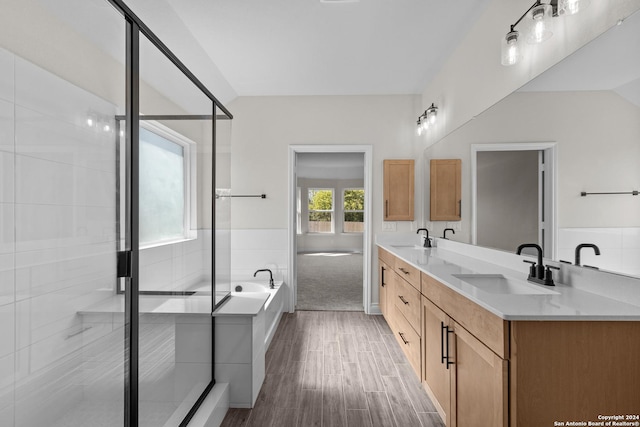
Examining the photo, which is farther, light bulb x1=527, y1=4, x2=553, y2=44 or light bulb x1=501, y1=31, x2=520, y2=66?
light bulb x1=501, y1=31, x2=520, y2=66

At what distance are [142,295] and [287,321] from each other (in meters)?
2.51

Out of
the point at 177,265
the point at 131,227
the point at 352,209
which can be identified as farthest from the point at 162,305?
the point at 352,209

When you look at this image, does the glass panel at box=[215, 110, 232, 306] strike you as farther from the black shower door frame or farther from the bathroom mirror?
the bathroom mirror

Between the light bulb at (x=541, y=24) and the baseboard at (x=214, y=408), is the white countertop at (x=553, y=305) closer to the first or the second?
the light bulb at (x=541, y=24)

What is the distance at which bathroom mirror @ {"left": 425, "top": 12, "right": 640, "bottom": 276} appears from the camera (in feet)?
4.11

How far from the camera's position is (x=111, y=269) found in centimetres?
106

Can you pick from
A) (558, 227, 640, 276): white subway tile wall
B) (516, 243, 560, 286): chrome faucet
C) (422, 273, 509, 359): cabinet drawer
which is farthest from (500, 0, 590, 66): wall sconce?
(422, 273, 509, 359): cabinet drawer

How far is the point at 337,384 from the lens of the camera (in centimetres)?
226

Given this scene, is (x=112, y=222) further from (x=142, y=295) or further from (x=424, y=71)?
(x=424, y=71)

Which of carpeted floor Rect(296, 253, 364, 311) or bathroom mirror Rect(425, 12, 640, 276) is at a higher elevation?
bathroom mirror Rect(425, 12, 640, 276)

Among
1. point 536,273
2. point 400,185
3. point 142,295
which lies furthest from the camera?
point 400,185

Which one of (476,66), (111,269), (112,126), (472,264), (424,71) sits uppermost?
(424,71)

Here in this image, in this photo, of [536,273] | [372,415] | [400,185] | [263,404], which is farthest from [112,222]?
[400,185]

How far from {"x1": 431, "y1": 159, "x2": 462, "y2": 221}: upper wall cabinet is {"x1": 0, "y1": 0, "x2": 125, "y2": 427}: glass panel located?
8.62 ft
